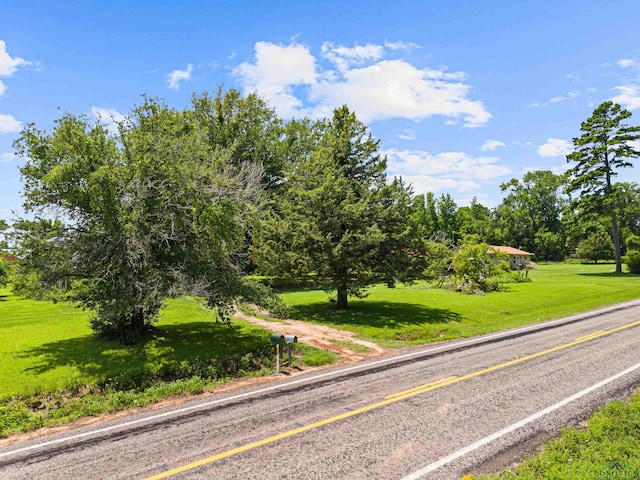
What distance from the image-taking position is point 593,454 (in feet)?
21.7

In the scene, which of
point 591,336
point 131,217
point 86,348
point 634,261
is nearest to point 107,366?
point 86,348

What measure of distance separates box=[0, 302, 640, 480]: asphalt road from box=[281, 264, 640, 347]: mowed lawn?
6.38 metres

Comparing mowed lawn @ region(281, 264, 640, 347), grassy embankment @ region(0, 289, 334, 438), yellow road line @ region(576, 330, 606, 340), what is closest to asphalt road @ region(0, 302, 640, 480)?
grassy embankment @ region(0, 289, 334, 438)

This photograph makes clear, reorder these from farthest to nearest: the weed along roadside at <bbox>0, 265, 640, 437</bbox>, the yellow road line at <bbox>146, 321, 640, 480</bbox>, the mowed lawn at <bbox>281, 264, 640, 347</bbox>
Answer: the mowed lawn at <bbox>281, 264, 640, 347</bbox> < the weed along roadside at <bbox>0, 265, 640, 437</bbox> < the yellow road line at <bbox>146, 321, 640, 480</bbox>

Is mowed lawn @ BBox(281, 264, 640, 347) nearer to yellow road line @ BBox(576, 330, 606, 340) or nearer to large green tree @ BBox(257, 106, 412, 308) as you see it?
large green tree @ BBox(257, 106, 412, 308)

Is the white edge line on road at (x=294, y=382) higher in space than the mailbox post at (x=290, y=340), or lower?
lower

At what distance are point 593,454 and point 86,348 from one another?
49.6ft

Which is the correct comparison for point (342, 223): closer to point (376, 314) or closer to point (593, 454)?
point (376, 314)

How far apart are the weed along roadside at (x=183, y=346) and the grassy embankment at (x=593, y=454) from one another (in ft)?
27.1

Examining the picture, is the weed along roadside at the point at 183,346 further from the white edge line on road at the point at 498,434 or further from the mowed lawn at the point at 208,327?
the white edge line on road at the point at 498,434

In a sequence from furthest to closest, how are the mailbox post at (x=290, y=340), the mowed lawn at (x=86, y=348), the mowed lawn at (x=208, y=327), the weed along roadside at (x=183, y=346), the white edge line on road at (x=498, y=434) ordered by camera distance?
1. the mailbox post at (x=290, y=340)
2. the mowed lawn at (x=208, y=327)
3. the mowed lawn at (x=86, y=348)
4. the weed along roadside at (x=183, y=346)
5. the white edge line on road at (x=498, y=434)

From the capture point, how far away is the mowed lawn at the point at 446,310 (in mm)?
19906

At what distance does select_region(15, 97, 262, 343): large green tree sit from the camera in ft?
42.5

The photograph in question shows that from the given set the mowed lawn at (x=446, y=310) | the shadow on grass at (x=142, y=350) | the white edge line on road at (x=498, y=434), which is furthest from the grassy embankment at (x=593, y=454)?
the shadow on grass at (x=142, y=350)
